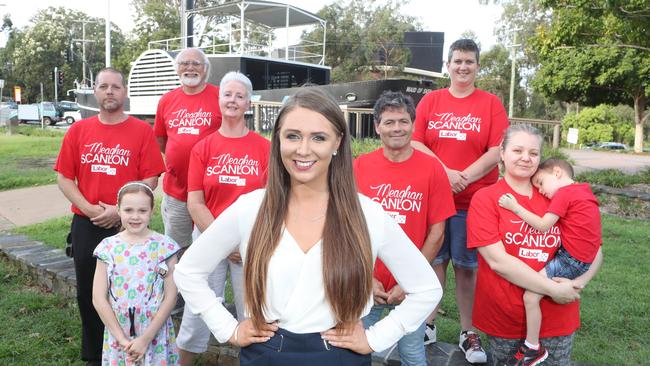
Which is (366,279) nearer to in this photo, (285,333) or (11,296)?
(285,333)

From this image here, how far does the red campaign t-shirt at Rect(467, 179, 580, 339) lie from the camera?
99.4 inches

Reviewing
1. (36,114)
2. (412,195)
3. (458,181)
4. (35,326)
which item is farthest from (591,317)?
(36,114)

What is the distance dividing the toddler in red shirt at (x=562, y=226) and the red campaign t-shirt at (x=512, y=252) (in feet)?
0.15

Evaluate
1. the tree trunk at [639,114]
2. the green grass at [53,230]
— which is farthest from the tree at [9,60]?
the green grass at [53,230]

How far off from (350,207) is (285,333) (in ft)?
1.55

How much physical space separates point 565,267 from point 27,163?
1401 cm

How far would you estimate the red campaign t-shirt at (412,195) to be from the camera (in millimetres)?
2811

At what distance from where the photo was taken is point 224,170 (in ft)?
10.3

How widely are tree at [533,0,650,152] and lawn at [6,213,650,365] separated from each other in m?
5.06

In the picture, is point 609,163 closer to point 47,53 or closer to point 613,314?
point 613,314

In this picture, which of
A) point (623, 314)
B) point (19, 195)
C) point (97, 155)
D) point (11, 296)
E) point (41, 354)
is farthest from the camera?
point (19, 195)

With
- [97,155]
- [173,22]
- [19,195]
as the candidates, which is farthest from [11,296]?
[173,22]

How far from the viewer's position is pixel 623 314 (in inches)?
170

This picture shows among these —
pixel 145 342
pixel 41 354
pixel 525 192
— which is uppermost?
pixel 525 192
